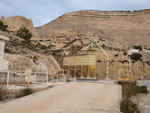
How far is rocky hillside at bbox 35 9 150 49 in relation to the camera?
105 meters

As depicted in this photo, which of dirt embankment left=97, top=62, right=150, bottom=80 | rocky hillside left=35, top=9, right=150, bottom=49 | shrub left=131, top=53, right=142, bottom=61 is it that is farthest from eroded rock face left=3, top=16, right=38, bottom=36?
shrub left=131, top=53, right=142, bottom=61

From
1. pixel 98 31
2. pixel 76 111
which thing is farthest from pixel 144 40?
pixel 76 111

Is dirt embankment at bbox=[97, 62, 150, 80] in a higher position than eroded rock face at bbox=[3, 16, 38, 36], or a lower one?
lower

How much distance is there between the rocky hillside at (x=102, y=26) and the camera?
4124 inches

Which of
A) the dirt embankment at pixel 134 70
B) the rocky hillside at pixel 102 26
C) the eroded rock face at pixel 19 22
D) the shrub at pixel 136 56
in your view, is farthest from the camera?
the eroded rock face at pixel 19 22

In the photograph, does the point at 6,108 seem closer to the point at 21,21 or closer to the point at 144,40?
the point at 144,40

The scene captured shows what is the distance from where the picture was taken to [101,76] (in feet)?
153

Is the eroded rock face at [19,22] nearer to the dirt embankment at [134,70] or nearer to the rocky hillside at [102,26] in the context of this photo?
the rocky hillside at [102,26]

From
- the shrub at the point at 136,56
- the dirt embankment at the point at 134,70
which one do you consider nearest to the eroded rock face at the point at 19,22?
the dirt embankment at the point at 134,70

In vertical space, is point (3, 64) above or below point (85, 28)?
below

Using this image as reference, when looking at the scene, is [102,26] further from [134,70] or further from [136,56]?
[134,70]

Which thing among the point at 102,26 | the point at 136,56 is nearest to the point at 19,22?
the point at 102,26

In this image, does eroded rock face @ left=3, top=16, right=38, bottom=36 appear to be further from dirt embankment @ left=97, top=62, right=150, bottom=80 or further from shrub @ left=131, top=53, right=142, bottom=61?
shrub @ left=131, top=53, right=142, bottom=61

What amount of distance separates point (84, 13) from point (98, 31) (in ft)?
129
